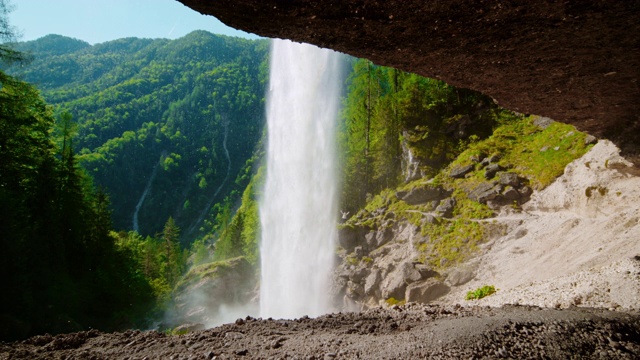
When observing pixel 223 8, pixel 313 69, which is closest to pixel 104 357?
pixel 223 8

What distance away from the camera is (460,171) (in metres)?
21.4

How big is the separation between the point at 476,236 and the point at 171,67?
586 ft

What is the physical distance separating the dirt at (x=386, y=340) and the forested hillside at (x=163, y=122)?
333ft

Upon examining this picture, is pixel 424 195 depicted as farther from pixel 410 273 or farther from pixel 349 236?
pixel 410 273

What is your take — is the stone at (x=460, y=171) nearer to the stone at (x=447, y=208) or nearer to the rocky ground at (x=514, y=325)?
the stone at (x=447, y=208)

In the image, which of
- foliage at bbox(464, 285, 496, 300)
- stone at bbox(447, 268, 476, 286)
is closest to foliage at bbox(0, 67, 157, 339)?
foliage at bbox(464, 285, 496, 300)

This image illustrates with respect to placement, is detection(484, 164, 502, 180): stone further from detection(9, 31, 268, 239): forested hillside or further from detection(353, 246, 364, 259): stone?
detection(9, 31, 268, 239): forested hillside

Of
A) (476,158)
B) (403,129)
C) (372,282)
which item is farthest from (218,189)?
(476,158)

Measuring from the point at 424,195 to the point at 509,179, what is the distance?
18.4 ft

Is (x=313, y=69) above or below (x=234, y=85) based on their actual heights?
below

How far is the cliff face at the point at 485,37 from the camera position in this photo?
288 centimetres

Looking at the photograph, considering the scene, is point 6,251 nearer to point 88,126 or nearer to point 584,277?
point 584,277

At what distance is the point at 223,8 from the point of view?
9.04 ft

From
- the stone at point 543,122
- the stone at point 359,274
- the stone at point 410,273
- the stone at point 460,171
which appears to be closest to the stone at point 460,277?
the stone at point 410,273
